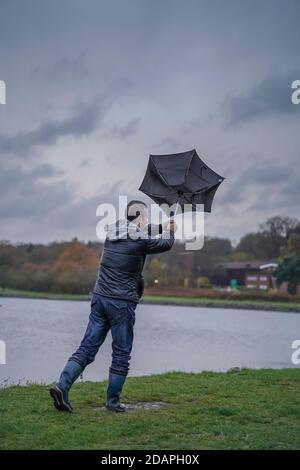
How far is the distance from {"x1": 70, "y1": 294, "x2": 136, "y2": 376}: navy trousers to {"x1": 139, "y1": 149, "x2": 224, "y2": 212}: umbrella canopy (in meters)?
1.70

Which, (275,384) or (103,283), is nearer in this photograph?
(103,283)

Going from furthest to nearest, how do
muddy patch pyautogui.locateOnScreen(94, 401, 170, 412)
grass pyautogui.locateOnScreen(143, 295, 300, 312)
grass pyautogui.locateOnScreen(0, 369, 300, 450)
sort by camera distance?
grass pyautogui.locateOnScreen(143, 295, 300, 312)
muddy patch pyautogui.locateOnScreen(94, 401, 170, 412)
grass pyautogui.locateOnScreen(0, 369, 300, 450)

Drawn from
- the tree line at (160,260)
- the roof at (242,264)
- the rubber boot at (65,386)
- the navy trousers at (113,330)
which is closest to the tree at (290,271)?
the tree line at (160,260)

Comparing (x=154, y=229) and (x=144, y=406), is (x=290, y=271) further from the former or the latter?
(x=154, y=229)

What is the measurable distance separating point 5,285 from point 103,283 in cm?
7098

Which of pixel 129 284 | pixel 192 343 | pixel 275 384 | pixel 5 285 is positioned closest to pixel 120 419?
pixel 129 284

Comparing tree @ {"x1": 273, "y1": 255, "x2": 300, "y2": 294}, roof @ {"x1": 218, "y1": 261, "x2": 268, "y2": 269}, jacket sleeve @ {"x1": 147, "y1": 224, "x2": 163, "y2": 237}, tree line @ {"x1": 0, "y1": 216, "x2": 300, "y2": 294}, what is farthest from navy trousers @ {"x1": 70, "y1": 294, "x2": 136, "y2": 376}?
roof @ {"x1": 218, "y1": 261, "x2": 268, "y2": 269}

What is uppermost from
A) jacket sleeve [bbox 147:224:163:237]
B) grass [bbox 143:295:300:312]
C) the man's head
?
the man's head

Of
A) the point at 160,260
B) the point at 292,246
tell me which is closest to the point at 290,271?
the point at 292,246

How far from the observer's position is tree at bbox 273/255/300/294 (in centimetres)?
8012

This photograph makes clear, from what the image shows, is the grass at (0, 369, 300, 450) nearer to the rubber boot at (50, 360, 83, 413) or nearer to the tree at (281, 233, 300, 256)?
the rubber boot at (50, 360, 83, 413)

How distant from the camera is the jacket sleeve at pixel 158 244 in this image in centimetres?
719
